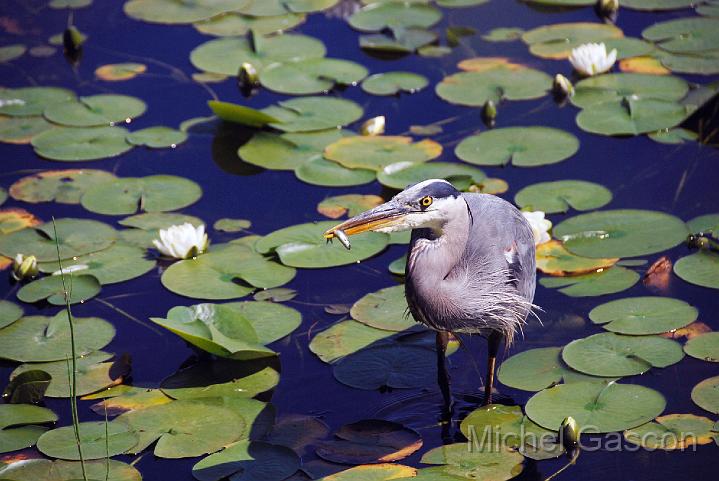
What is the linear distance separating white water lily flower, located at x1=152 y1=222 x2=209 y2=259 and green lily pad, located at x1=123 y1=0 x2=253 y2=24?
10.7 ft

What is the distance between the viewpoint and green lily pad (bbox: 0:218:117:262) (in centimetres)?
588

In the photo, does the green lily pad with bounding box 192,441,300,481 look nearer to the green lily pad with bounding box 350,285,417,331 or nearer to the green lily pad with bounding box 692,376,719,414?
the green lily pad with bounding box 350,285,417,331

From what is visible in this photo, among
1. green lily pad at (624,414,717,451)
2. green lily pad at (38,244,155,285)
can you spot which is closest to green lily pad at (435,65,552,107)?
green lily pad at (38,244,155,285)

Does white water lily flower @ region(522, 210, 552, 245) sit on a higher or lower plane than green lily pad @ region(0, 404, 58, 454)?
higher

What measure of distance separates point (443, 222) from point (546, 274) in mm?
1442

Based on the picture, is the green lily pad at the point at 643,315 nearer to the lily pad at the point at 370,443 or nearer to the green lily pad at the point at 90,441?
the lily pad at the point at 370,443

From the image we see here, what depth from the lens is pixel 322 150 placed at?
22.2 ft

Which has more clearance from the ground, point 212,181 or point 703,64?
point 703,64

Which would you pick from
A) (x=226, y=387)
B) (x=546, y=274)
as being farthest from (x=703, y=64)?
(x=226, y=387)

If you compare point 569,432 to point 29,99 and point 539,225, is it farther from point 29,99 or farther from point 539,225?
point 29,99

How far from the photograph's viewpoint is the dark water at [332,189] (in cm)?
476

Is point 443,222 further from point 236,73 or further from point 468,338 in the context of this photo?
point 236,73

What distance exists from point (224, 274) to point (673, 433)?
2.56m

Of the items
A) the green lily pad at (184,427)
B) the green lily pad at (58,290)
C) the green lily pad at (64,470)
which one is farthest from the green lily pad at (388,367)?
the green lily pad at (58,290)
